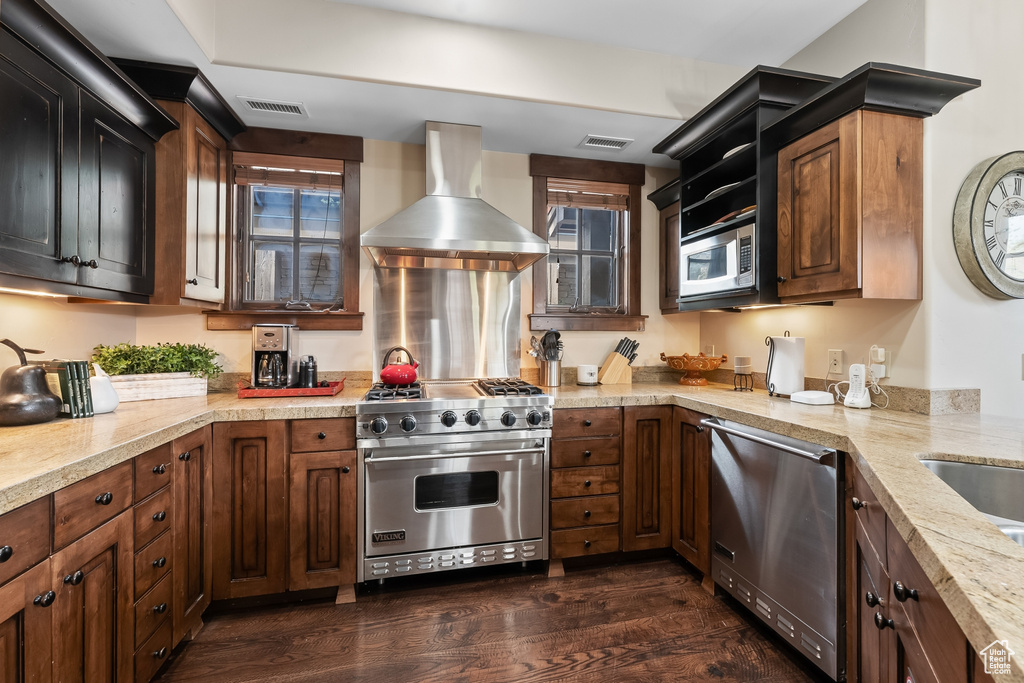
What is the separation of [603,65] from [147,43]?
7.03 feet

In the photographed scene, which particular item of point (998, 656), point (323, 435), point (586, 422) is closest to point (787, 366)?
point (586, 422)

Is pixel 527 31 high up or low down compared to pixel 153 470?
up

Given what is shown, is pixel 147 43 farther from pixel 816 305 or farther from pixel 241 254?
pixel 816 305

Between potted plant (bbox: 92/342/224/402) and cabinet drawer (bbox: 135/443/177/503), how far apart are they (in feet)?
2.35

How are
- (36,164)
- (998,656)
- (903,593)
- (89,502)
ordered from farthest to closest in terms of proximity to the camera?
1. (36,164)
2. (89,502)
3. (903,593)
4. (998,656)

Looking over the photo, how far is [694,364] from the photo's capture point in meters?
3.15

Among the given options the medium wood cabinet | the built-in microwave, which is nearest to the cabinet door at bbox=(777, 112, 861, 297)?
the medium wood cabinet

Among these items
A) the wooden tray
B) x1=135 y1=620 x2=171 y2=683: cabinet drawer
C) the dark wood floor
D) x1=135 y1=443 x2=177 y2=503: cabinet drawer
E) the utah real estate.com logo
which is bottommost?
the dark wood floor

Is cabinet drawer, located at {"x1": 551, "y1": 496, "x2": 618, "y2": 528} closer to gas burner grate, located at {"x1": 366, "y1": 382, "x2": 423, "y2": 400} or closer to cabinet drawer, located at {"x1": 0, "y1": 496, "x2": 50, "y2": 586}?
gas burner grate, located at {"x1": 366, "y1": 382, "x2": 423, "y2": 400}

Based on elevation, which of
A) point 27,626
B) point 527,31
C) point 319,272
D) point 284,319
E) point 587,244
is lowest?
point 27,626

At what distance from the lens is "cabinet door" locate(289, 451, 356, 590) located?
2.23 m

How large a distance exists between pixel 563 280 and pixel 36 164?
2.62 meters

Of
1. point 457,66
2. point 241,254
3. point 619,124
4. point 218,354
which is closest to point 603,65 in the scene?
point 619,124

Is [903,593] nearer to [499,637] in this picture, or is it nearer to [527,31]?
[499,637]
